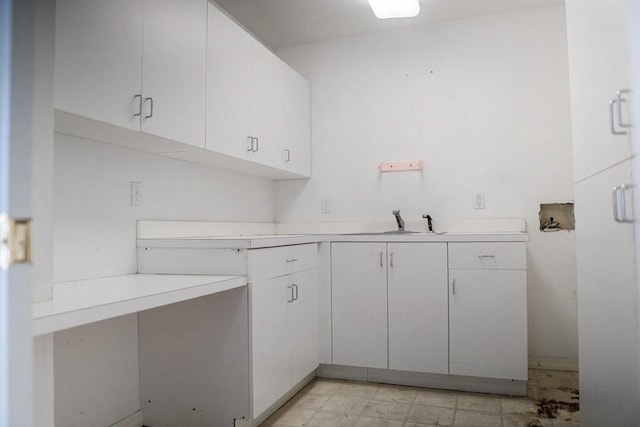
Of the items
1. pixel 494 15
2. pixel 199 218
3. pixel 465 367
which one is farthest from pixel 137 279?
pixel 494 15

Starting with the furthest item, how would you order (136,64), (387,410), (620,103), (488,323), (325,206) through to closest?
(325,206), (488,323), (387,410), (136,64), (620,103)

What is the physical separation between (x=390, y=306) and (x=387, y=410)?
61 cm

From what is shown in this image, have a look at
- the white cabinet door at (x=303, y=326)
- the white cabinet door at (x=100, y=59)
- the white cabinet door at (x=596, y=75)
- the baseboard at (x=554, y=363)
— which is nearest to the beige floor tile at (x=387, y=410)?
the white cabinet door at (x=303, y=326)

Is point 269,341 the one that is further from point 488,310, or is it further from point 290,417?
point 488,310

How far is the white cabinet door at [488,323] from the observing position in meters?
2.52

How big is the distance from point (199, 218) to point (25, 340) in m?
2.13

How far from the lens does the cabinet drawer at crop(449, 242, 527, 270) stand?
8.28 ft

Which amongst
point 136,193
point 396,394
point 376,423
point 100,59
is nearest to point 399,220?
point 396,394

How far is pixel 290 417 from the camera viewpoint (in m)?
2.29

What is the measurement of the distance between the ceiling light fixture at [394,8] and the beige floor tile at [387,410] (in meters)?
2.32

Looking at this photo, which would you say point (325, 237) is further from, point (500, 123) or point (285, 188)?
point (500, 123)

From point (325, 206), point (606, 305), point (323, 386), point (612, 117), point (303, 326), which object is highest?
point (612, 117)

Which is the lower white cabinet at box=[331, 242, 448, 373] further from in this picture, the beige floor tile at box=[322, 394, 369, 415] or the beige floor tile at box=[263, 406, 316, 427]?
the beige floor tile at box=[263, 406, 316, 427]

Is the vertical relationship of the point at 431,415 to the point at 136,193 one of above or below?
below
